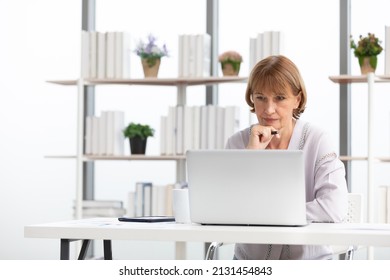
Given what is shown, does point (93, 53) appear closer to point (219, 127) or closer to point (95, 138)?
point (95, 138)

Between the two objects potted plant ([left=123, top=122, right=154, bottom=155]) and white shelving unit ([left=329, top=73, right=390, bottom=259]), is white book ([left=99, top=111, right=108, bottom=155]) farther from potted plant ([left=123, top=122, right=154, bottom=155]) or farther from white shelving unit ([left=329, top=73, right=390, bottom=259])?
white shelving unit ([left=329, top=73, right=390, bottom=259])

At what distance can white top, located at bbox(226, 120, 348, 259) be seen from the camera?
8.76 ft

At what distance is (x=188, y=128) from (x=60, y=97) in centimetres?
121

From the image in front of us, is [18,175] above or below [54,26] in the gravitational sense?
below

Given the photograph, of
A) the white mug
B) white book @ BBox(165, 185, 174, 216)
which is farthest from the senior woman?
white book @ BBox(165, 185, 174, 216)

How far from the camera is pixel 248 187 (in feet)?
7.44

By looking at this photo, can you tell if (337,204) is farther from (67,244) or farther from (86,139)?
(86,139)

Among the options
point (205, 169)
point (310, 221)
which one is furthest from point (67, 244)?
point (310, 221)

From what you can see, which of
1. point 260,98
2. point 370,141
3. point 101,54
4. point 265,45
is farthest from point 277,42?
point 260,98

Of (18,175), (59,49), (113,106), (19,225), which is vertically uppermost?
(59,49)

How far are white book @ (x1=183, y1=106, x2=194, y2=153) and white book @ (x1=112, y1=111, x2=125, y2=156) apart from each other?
0.47 metres

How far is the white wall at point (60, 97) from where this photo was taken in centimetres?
573
